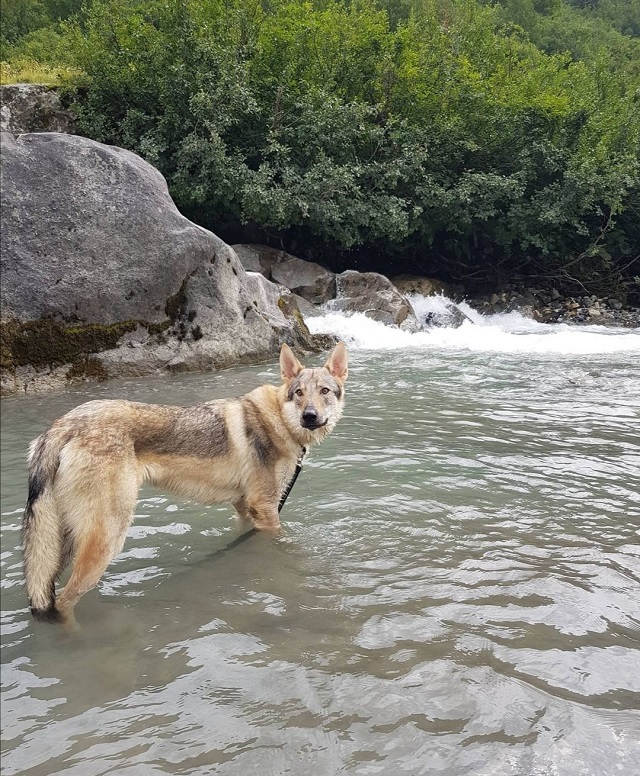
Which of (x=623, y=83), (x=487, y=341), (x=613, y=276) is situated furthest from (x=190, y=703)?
(x=623, y=83)

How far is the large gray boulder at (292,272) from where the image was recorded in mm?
20141

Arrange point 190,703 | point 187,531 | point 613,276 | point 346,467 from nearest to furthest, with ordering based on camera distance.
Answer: point 190,703 → point 187,531 → point 346,467 → point 613,276

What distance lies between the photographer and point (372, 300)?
19.1 metres

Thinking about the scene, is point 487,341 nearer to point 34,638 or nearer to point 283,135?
point 283,135

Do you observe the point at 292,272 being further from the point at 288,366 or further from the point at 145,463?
the point at 145,463

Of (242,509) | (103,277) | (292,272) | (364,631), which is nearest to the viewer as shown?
(364,631)

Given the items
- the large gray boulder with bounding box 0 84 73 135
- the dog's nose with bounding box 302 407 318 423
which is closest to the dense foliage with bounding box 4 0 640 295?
the large gray boulder with bounding box 0 84 73 135

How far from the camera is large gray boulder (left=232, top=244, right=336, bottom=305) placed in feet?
66.1

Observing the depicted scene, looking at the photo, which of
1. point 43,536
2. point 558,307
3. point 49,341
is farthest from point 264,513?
point 558,307

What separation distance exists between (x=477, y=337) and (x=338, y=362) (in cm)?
1372

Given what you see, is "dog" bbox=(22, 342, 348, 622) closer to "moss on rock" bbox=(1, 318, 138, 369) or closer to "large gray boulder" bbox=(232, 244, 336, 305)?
"moss on rock" bbox=(1, 318, 138, 369)

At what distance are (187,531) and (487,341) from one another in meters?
14.4

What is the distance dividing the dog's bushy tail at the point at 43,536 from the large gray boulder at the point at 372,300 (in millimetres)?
15116

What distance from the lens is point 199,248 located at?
11.8 m
